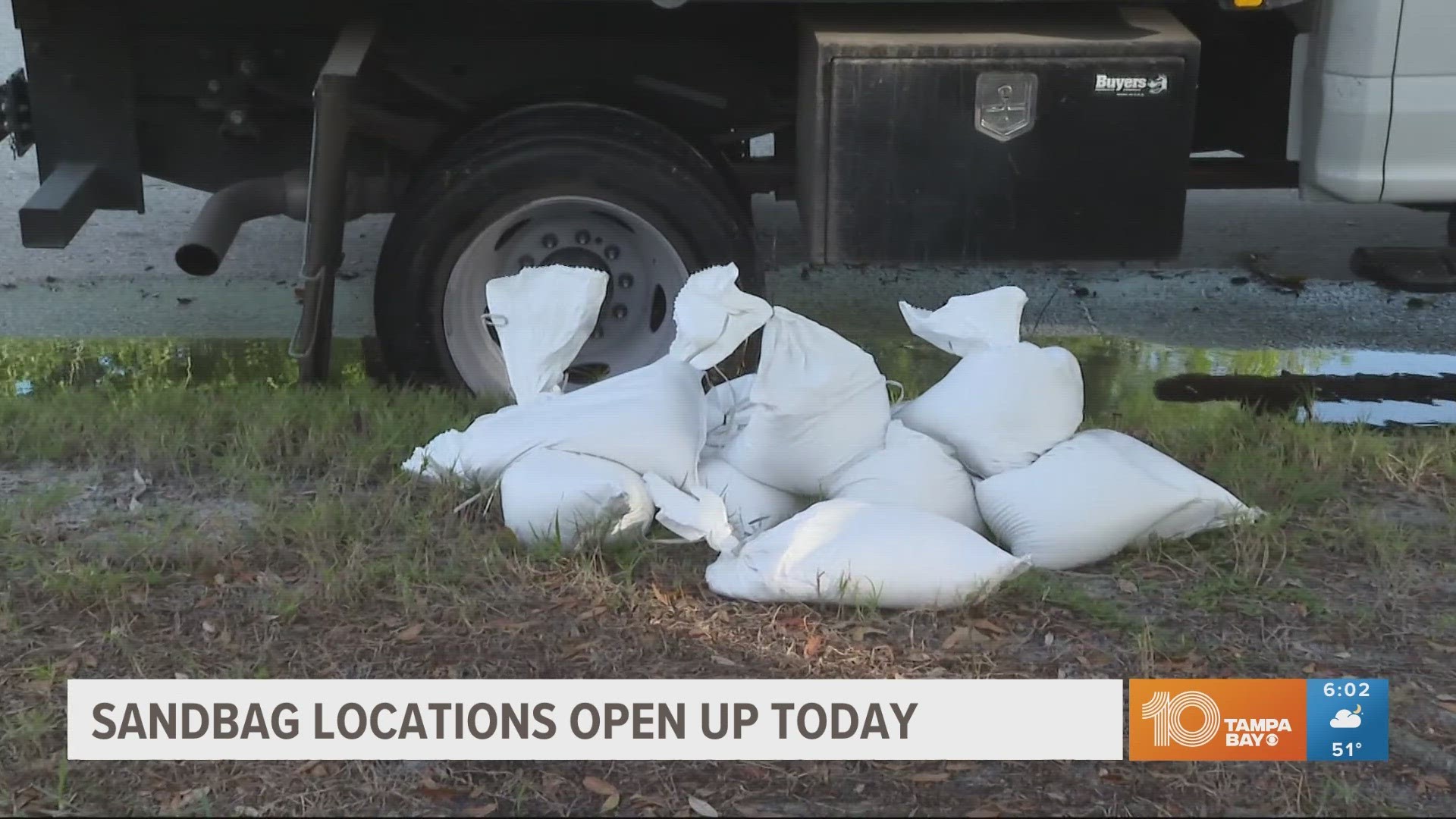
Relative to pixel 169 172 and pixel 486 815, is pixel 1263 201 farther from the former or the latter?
pixel 486 815

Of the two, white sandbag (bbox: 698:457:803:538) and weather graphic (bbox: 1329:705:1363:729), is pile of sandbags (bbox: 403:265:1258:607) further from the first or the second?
weather graphic (bbox: 1329:705:1363:729)

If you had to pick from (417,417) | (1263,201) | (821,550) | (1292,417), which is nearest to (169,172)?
(417,417)

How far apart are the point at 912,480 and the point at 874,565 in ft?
1.17

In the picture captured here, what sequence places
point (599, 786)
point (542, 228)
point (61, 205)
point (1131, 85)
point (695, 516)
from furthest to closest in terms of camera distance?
point (542, 228)
point (61, 205)
point (1131, 85)
point (695, 516)
point (599, 786)

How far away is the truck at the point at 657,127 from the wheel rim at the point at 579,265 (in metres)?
0.01

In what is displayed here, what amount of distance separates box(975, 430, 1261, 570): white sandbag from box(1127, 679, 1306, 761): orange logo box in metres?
0.52

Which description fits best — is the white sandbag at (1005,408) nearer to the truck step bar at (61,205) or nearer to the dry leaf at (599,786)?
the dry leaf at (599,786)

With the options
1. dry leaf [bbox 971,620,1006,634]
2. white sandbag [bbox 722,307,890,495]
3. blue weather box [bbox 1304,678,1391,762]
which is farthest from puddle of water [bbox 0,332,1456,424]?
blue weather box [bbox 1304,678,1391,762]

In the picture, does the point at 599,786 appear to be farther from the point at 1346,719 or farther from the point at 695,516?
the point at 1346,719

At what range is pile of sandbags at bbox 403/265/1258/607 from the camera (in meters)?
3.24

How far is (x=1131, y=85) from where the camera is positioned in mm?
4148

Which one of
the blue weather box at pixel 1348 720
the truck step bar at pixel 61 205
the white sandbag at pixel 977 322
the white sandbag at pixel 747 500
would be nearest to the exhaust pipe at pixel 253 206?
the truck step bar at pixel 61 205

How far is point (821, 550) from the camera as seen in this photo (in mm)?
3225
